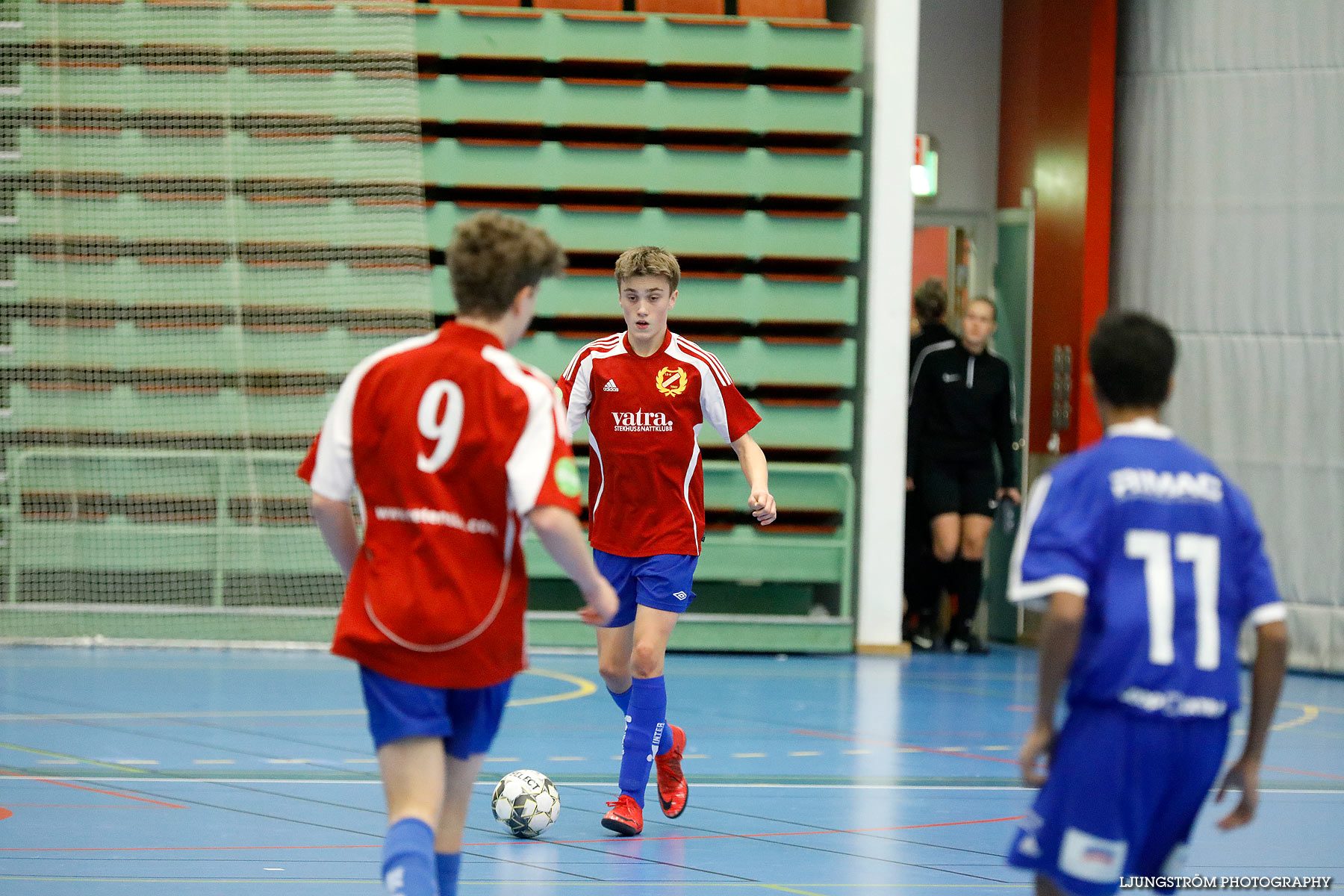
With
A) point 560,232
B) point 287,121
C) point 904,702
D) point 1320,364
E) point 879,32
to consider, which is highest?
point 879,32

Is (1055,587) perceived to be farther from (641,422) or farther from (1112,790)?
(641,422)

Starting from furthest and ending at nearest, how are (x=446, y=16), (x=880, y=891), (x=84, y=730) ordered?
(x=446, y=16)
(x=84, y=730)
(x=880, y=891)

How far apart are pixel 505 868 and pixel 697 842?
2.42 ft

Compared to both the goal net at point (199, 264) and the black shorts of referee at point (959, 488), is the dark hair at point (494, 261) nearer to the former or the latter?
the goal net at point (199, 264)

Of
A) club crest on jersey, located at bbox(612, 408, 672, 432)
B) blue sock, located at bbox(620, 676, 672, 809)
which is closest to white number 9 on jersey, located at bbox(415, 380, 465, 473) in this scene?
blue sock, located at bbox(620, 676, 672, 809)

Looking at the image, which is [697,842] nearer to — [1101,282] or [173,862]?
[173,862]

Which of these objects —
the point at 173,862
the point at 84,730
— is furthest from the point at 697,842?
the point at 84,730

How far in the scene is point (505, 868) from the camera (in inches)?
181

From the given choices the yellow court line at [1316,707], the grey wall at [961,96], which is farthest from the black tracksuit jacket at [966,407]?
the yellow court line at [1316,707]

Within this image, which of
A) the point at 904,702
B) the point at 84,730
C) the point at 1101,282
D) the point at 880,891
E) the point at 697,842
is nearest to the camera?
the point at 880,891

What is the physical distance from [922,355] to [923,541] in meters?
1.35

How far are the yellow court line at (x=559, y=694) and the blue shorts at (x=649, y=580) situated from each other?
2344 mm

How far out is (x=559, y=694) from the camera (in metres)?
8.62

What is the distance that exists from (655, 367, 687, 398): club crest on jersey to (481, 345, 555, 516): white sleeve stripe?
2.49 meters
